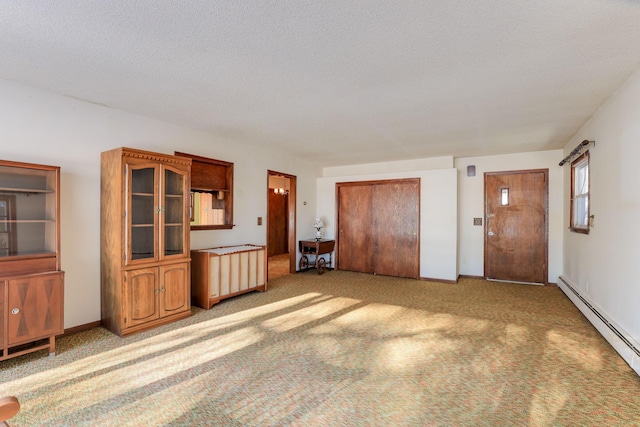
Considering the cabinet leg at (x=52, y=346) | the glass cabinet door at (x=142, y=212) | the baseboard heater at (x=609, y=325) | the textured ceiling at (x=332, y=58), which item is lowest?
the cabinet leg at (x=52, y=346)

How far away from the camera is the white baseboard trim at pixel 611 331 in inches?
95.8

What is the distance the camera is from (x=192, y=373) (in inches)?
94.5

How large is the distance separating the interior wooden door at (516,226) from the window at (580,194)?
0.79 m

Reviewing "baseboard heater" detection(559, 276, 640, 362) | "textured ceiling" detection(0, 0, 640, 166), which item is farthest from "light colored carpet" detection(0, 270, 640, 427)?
"textured ceiling" detection(0, 0, 640, 166)

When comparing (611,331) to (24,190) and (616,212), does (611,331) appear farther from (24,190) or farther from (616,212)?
(24,190)

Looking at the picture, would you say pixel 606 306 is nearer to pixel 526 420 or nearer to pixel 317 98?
pixel 526 420

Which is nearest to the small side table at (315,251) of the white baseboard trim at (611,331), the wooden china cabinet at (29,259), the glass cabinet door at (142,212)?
the glass cabinet door at (142,212)

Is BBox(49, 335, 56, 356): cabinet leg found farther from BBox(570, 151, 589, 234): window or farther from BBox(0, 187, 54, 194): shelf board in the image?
BBox(570, 151, 589, 234): window

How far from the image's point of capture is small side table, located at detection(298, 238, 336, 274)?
20.5ft

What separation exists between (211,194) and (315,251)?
2395 millimetres

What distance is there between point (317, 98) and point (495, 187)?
4146 mm

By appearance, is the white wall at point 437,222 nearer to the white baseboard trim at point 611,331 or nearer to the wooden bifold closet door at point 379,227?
the wooden bifold closet door at point 379,227

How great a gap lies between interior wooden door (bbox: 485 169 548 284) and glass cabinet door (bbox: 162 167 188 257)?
16.6 feet

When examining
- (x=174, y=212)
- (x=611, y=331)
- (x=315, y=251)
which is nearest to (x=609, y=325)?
(x=611, y=331)
